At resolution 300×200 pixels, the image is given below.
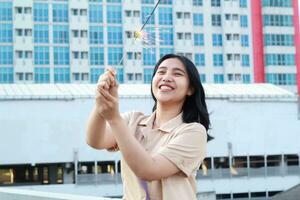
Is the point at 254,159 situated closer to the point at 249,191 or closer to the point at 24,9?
the point at 249,191

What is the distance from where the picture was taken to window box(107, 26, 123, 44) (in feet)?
144

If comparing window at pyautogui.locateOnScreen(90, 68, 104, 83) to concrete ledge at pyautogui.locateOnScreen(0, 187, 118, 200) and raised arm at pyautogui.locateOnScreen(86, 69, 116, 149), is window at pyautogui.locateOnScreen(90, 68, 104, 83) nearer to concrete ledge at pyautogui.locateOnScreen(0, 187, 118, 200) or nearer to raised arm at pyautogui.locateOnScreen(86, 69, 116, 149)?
concrete ledge at pyautogui.locateOnScreen(0, 187, 118, 200)

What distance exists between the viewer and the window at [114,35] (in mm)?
44000

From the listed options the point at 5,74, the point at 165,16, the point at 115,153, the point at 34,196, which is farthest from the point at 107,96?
the point at 165,16

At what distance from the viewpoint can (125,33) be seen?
3928 cm

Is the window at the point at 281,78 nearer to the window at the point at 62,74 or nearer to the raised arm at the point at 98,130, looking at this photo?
the window at the point at 62,74

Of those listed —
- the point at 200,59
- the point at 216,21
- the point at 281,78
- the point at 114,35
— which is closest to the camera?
the point at 114,35

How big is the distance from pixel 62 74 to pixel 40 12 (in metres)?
4.69

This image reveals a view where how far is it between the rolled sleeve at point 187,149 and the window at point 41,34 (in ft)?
138

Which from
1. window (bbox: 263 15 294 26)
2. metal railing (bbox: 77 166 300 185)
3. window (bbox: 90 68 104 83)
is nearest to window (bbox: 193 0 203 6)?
window (bbox: 263 15 294 26)

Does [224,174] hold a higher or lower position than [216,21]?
lower

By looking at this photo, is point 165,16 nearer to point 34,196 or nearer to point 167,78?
point 34,196

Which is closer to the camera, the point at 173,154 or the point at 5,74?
the point at 173,154

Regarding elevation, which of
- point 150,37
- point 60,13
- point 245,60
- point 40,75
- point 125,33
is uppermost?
point 60,13
